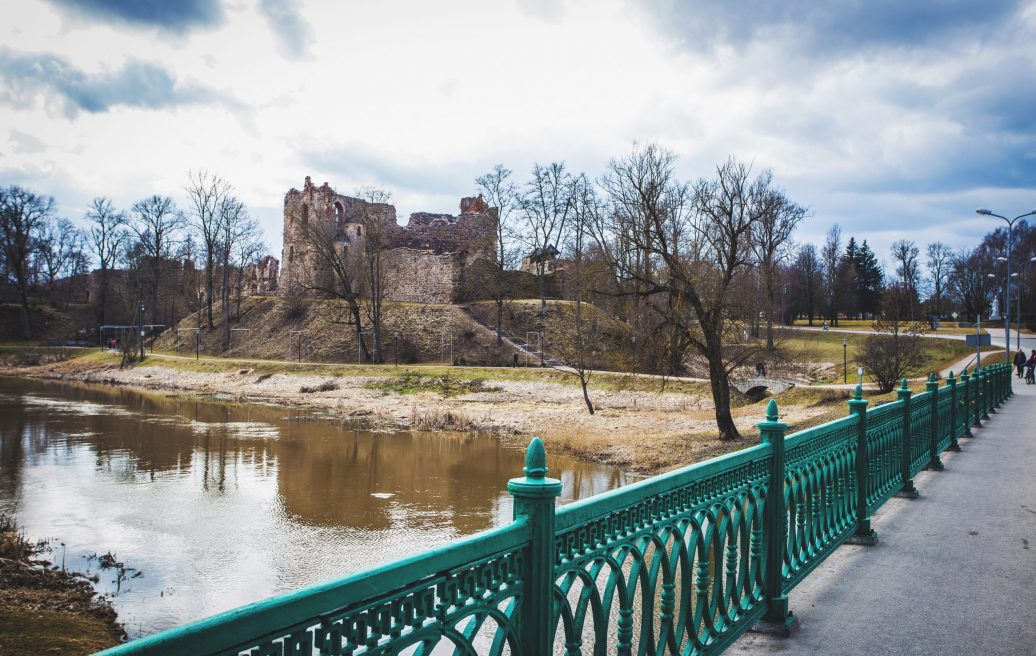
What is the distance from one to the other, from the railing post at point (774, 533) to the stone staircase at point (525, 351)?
34.2 meters

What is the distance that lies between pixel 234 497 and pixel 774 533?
11965 mm

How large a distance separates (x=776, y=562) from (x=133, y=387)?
4308 centimetres

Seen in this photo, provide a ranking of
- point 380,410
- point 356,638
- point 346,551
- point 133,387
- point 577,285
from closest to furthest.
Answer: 1. point 356,638
2. point 346,551
3. point 577,285
4. point 380,410
5. point 133,387

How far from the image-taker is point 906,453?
8328mm

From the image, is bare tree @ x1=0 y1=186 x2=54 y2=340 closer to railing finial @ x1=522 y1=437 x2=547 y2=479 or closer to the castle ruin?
the castle ruin

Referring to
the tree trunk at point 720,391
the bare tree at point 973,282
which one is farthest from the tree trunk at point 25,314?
the bare tree at point 973,282

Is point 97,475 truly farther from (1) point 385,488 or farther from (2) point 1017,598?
(2) point 1017,598

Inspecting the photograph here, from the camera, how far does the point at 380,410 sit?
28922mm

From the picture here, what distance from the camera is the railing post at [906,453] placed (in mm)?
8147

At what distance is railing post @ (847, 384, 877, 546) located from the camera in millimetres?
6387

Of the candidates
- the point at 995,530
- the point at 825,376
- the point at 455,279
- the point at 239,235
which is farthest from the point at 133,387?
the point at 995,530

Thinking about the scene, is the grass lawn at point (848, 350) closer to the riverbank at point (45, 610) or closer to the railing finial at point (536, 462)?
the riverbank at point (45, 610)

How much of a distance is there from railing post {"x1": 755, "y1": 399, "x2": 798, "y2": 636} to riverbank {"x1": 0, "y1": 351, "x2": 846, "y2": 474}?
1257cm

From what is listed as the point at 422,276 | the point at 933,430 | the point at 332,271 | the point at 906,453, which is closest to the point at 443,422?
the point at 933,430
